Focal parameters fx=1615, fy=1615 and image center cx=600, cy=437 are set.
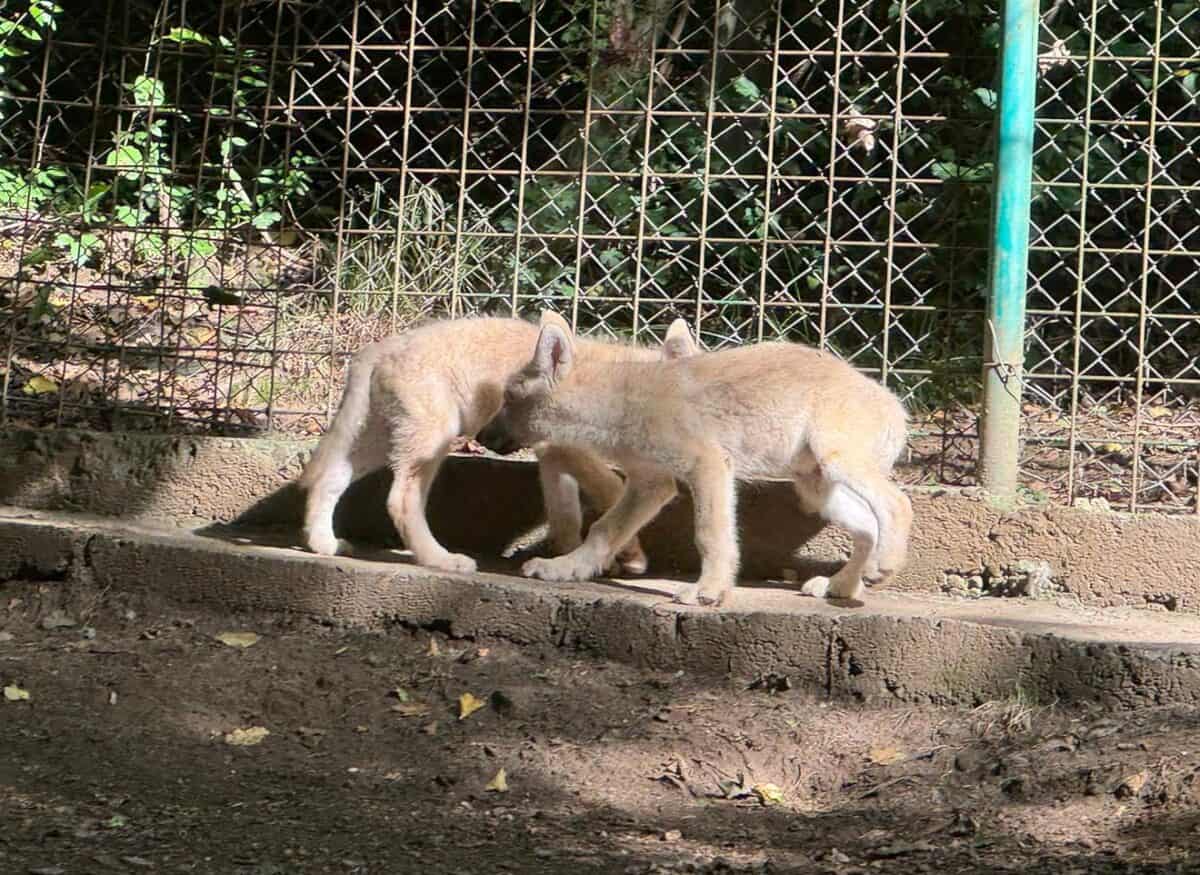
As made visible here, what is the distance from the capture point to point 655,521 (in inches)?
282

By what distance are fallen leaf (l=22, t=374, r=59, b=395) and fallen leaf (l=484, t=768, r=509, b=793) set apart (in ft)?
12.6

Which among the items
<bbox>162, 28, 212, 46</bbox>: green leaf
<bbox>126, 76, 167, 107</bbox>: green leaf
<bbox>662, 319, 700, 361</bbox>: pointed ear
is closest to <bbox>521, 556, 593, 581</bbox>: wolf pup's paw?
<bbox>662, 319, 700, 361</bbox>: pointed ear

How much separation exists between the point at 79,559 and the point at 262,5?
3172 mm

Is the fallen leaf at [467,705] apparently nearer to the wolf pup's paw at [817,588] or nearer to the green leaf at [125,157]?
the wolf pup's paw at [817,588]

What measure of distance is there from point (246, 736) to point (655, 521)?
7.44ft

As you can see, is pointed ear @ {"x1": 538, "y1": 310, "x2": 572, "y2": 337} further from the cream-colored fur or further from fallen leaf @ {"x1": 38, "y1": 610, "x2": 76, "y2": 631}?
fallen leaf @ {"x1": 38, "y1": 610, "x2": 76, "y2": 631}

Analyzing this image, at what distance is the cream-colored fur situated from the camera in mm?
6750

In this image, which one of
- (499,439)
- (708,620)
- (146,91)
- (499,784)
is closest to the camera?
(499,784)

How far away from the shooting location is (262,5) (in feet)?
→ 27.3

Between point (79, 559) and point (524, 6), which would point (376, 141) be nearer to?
point (524, 6)

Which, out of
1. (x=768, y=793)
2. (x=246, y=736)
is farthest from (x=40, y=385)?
(x=768, y=793)

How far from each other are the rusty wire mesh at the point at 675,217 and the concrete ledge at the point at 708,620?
3.29 ft

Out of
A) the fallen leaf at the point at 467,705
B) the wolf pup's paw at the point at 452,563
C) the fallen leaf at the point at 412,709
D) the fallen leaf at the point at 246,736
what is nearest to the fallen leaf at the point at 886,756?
the fallen leaf at the point at 467,705

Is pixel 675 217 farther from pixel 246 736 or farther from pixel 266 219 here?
pixel 246 736
